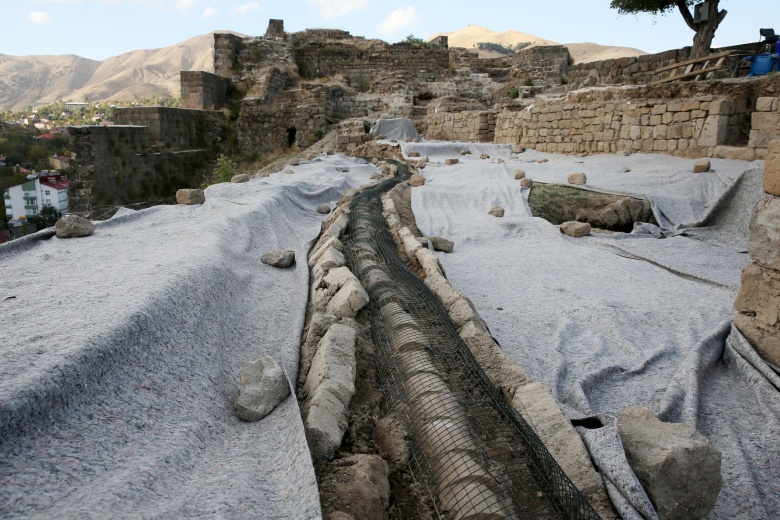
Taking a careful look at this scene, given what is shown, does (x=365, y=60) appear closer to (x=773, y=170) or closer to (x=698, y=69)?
(x=698, y=69)

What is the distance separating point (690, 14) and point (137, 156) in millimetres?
16460

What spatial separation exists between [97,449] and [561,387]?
2023mm

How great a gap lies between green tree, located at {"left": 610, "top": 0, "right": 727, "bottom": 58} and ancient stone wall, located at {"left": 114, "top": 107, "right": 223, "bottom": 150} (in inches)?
545

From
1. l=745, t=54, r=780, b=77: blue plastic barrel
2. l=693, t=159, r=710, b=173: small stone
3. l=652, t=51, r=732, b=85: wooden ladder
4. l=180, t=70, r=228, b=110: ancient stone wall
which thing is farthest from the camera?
l=180, t=70, r=228, b=110: ancient stone wall

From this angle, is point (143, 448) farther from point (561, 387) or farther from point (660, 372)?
point (660, 372)

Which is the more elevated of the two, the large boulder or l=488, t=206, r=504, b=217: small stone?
l=488, t=206, r=504, b=217: small stone

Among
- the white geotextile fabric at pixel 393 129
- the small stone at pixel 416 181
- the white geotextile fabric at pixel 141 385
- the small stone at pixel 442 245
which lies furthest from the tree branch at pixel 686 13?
the white geotextile fabric at pixel 141 385

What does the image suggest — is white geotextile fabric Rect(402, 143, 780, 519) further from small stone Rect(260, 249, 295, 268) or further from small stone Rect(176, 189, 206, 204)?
small stone Rect(176, 189, 206, 204)

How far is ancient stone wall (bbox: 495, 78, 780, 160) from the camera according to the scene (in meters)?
8.09

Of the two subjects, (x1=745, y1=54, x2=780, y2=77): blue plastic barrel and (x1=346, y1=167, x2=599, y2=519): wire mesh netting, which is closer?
(x1=346, y1=167, x2=599, y2=519): wire mesh netting

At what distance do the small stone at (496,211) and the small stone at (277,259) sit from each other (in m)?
3.08

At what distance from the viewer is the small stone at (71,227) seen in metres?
3.86

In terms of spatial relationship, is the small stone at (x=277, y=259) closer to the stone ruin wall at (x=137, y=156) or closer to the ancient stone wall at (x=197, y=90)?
the stone ruin wall at (x=137, y=156)

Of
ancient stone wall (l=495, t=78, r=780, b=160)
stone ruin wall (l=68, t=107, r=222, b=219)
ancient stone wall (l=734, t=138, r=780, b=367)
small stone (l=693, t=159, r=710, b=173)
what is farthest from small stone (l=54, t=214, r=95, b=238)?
stone ruin wall (l=68, t=107, r=222, b=219)
